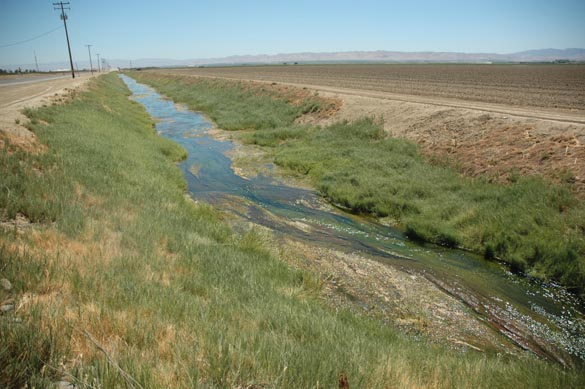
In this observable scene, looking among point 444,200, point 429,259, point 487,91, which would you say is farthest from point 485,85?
point 429,259

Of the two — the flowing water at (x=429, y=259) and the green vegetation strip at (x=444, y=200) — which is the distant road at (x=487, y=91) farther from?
the flowing water at (x=429, y=259)

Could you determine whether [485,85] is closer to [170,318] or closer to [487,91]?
[487,91]

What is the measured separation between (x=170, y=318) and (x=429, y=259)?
721cm

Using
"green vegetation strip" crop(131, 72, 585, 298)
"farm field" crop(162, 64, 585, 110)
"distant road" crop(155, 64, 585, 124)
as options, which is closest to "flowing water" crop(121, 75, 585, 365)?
"green vegetation strip" crop(131, 72, 585, 298)

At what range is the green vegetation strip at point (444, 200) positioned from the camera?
827 cm

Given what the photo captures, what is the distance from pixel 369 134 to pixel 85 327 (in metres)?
18.6

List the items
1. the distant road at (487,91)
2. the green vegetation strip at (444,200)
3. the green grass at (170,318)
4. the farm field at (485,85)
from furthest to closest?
the farm field at (485,85) < the distant road at (487,91) < the green vegetation strip at (444,200) < the green grass at (170,318)

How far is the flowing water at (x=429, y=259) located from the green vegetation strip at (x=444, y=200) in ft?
Answer: 1.74

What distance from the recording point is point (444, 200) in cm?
1151

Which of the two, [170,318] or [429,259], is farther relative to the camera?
[429,259]

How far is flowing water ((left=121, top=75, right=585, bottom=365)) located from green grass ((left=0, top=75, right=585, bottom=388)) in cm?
139

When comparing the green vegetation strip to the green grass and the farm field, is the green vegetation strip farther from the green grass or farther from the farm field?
the farm field

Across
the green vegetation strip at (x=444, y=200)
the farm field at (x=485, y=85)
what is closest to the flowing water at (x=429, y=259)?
the green vegetation strip at (x=444, y=200)

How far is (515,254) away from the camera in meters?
8.47
